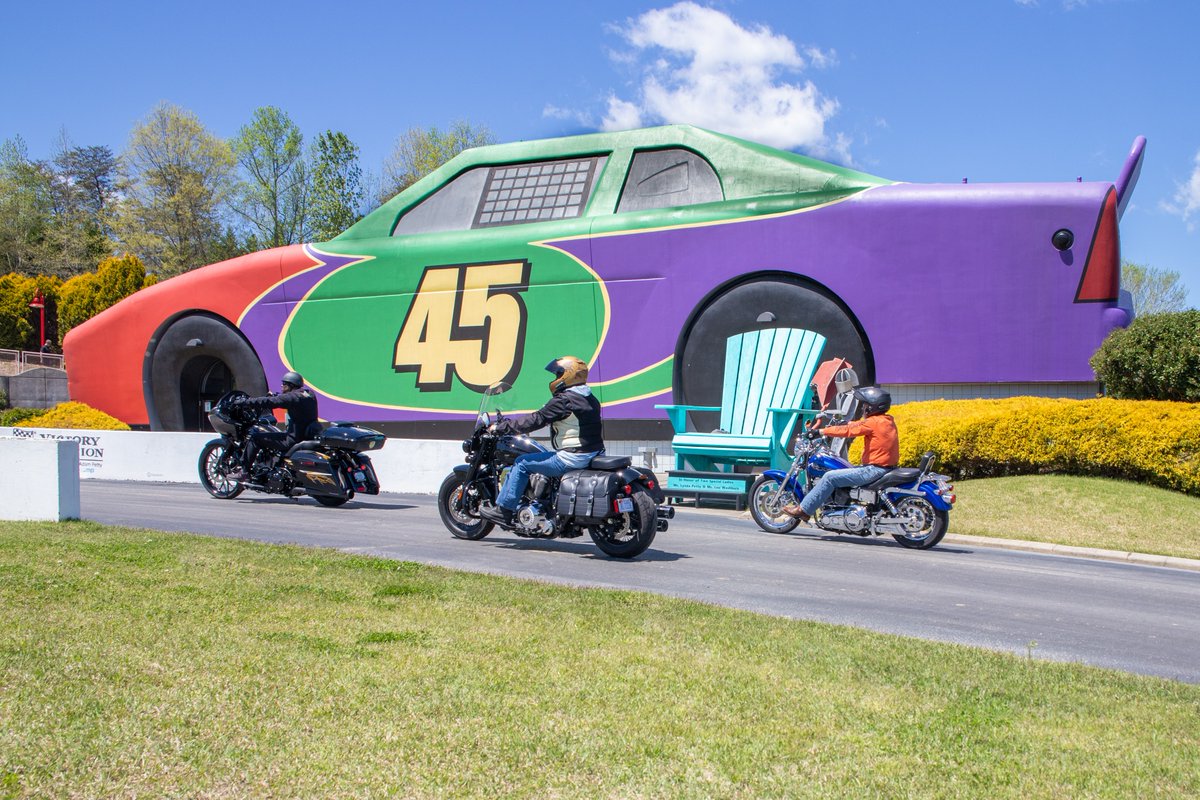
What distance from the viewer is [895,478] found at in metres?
11.2

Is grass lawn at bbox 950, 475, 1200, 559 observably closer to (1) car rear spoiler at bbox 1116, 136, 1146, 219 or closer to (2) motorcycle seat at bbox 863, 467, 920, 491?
(2) motorcycle seat at bbox 863, 467, 920, 491

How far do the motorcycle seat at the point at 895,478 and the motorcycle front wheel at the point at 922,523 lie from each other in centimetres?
23

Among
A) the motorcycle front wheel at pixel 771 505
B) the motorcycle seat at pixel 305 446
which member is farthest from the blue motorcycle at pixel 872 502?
the motorcycle seat at pixel 305 446

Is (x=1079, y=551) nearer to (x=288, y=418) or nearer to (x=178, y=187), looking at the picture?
(x=288, y=418)

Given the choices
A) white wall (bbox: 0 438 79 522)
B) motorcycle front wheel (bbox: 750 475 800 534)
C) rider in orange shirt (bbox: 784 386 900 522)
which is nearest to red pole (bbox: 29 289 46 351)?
white wall (bbox: 0 438 79 522)

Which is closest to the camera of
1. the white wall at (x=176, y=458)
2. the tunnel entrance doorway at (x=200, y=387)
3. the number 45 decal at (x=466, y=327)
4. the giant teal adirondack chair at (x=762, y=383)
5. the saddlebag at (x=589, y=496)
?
the saddlebag at (x=589, y=496)

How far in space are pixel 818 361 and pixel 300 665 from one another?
1328 centimetres

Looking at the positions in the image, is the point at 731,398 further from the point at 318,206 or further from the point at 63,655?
the point at 318,206

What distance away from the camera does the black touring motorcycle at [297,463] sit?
13633 mm

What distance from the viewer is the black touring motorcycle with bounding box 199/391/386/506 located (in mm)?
13633

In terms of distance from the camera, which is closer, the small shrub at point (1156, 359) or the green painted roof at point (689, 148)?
the small shrub at point (1156, 359)

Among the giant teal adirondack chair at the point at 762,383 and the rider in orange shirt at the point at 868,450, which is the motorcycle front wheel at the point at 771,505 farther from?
the giant teal adirondack chair at the point at 762,383

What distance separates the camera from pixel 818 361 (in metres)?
17.1

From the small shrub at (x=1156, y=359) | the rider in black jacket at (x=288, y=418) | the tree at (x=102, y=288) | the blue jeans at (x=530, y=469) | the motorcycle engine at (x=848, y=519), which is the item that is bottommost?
the motorcycle engine at (x=848, y=519)
